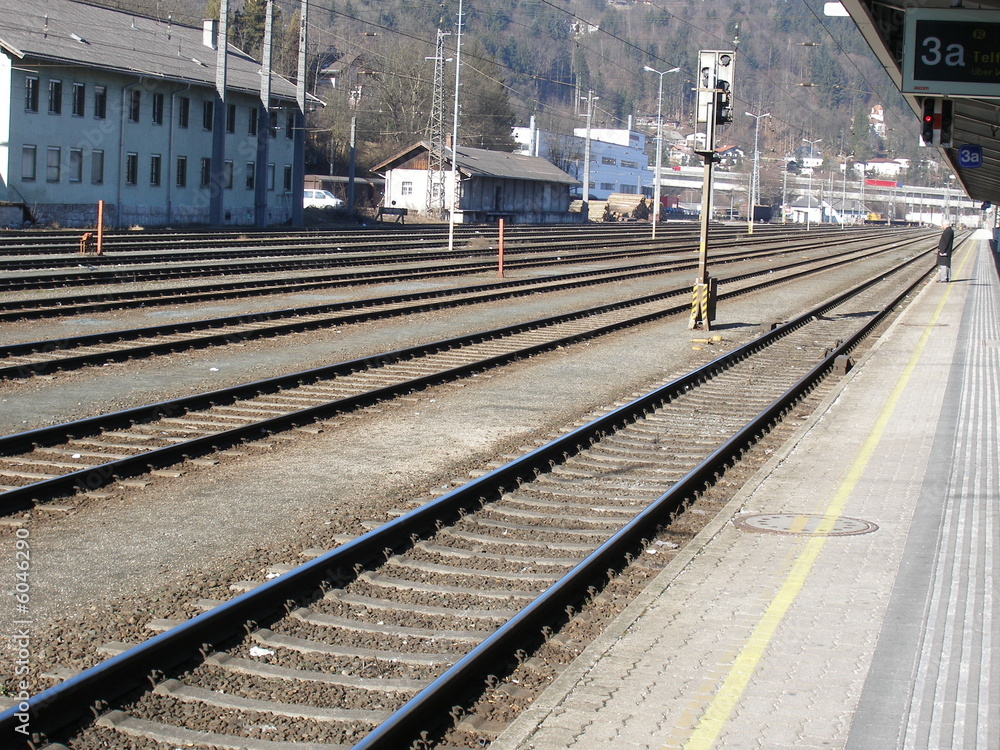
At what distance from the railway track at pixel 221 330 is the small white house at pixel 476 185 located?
149 ft

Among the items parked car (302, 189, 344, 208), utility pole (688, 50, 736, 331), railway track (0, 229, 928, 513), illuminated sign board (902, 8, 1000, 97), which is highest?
parked car (302, 189, 344, 208)

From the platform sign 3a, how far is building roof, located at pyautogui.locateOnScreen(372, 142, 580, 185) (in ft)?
155

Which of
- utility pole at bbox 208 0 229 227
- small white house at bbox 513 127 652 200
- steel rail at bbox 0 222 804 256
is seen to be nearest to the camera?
steel rail at bbox 0 222 804 256

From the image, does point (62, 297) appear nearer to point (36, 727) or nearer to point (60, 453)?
point (60, 453)

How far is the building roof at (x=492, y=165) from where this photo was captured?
77.4 m

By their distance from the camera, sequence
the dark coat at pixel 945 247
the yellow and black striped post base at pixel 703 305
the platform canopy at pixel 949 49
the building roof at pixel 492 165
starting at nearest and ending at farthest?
the platform canopy at pixel 949 49 → the yellow and black striped post base at pixel 703 305 → the dark coat at pixel 945 247 → the building roof at pixel 492 165

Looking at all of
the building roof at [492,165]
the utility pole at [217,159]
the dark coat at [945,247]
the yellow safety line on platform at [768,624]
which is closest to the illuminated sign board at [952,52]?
the yellow safety line on platform at [768,624]

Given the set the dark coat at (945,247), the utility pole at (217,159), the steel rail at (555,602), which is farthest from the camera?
the utility pole at (217,159)

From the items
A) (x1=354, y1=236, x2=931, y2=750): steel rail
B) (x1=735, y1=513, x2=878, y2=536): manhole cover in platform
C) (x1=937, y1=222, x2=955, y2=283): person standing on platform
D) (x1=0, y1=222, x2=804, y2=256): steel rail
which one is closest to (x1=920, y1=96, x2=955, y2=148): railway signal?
(x1=354, y1=236, x2=931, y2=750): steel rail

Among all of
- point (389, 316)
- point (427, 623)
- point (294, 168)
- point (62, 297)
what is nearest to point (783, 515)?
point (427, 623)

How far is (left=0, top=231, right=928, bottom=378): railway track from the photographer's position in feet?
48.7

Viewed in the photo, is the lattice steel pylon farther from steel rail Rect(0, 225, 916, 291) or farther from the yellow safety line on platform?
the yellow safety line on platform

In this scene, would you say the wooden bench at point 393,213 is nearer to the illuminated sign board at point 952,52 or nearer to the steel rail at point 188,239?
the steel rail at point 188,239

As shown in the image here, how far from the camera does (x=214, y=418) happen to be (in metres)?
11.7
